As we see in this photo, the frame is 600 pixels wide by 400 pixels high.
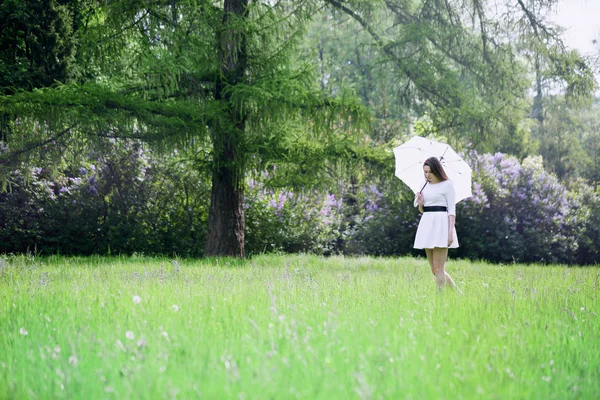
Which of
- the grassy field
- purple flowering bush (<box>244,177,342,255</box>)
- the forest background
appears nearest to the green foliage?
the forest background

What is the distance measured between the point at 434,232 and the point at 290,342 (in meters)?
3.58

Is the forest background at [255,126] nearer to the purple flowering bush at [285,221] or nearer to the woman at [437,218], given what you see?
the purple flowering bush at [285,221]

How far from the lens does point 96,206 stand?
44.5 ft

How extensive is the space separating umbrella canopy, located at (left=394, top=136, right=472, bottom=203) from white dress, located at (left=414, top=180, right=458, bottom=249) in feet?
2.22

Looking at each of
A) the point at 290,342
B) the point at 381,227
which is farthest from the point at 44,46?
the point at 290,342

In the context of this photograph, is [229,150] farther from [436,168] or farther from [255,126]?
[436,168]

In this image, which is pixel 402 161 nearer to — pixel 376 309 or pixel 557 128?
pixel 376 309

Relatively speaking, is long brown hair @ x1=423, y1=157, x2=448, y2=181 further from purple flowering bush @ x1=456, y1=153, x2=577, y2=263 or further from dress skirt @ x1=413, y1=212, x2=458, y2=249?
purple flowering bush @ x1=456, y1=153, x2=577, y2=263

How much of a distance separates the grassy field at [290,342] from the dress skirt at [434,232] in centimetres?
55

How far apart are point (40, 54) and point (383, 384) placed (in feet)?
46.8

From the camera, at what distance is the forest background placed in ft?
32.2

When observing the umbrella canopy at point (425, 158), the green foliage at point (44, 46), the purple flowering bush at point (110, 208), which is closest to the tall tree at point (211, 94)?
the umbrella canopy at point (425, 158)

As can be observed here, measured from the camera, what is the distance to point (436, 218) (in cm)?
700

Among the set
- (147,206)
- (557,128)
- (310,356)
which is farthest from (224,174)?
(557,128)
